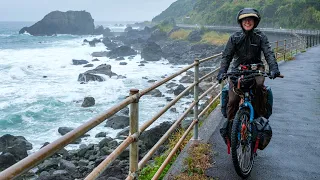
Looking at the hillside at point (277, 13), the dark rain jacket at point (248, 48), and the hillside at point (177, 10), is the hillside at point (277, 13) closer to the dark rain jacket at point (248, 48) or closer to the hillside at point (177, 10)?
the hillside at point (177, 10)

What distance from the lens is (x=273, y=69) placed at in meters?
4.20

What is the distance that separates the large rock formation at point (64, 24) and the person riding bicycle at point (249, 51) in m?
110

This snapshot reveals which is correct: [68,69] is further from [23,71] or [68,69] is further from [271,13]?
[271,13]

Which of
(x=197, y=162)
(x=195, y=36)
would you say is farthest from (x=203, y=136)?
(x=195, y=36)

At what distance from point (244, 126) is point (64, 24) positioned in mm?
114859

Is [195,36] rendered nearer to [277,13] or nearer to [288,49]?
[277,13]

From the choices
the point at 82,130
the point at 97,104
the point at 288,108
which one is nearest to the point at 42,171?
the point at 288,108

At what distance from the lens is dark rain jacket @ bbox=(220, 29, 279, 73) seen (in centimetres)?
433

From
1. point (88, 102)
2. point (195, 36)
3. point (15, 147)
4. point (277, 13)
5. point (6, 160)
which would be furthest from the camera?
point (277, 13)

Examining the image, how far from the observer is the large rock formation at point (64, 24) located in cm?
10894

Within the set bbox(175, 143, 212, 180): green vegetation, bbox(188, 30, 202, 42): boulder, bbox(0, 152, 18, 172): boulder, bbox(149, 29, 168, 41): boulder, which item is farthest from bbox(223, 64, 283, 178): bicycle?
bbox(149, 29, 168, 41): boulder

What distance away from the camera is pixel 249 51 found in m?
4.41

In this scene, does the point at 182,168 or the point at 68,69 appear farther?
the point at 68,69

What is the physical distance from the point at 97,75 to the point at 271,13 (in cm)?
4878
